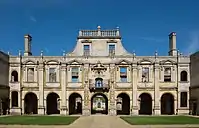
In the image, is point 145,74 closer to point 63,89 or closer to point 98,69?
point 98,69

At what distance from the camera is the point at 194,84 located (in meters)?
51.6

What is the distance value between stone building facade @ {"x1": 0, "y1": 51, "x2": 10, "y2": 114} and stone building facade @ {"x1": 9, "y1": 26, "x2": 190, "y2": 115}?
1.05 m

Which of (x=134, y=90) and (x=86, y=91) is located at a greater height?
(x=134, y=90)

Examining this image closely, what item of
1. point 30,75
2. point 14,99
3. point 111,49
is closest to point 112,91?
point 111,49

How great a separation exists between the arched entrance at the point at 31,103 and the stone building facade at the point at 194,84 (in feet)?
79.0

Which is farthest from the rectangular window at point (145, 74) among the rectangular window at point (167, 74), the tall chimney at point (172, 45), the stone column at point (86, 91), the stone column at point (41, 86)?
the stone column at point (41, 86)

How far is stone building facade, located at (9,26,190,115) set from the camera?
53219 millimetres

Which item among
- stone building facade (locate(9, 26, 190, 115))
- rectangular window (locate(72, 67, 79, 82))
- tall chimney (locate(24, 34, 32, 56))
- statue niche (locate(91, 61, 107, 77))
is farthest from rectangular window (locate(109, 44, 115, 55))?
tall chimney (locate(24, 34, 32, 56))

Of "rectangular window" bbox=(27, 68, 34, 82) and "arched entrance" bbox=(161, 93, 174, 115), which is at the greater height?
"rectangular window" bbox=(27, 68, 34, 82)

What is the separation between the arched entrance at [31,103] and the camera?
55.6m

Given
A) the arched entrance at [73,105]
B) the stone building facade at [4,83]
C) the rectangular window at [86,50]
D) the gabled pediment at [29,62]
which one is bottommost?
the arched entrance at [73,105]

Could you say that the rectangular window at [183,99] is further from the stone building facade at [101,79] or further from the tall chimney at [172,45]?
the tall chimney at [172,45]

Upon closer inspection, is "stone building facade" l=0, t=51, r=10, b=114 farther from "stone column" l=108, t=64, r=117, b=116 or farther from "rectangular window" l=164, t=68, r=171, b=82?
"rectangular window" l=164, t=68, r=171, b=82

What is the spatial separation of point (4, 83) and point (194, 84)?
27.3m
